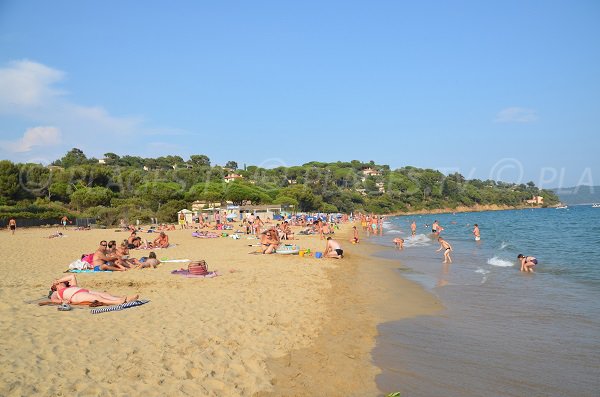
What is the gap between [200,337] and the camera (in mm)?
5219

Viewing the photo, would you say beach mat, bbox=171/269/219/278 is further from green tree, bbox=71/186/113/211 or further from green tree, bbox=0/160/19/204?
green tree, bbox=71/186/113/211

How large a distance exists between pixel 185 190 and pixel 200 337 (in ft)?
170

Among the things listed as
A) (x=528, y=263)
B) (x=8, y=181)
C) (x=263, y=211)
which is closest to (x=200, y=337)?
(x=528, y=263)

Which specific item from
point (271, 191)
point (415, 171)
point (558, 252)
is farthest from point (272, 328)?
point (415, 171)

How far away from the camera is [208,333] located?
5410 millimetres

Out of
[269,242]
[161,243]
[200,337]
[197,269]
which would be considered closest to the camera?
[200,337]

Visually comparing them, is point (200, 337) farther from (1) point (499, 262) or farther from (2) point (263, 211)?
(2) point (263, 211)

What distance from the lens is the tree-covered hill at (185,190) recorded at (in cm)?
4259

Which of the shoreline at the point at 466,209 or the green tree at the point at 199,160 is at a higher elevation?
the green tree at the point at 199,160

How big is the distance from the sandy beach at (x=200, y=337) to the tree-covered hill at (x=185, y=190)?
3327 cm

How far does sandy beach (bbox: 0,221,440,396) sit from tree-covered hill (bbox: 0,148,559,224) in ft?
109

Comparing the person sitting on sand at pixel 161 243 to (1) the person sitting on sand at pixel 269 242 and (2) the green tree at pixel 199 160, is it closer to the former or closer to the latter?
(1) the person sitting on sand at pixel 269 242

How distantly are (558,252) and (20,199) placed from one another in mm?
47008

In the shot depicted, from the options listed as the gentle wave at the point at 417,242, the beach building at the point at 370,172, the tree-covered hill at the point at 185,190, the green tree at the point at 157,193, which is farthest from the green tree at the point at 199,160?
the gentle wave at the point at 417,242
